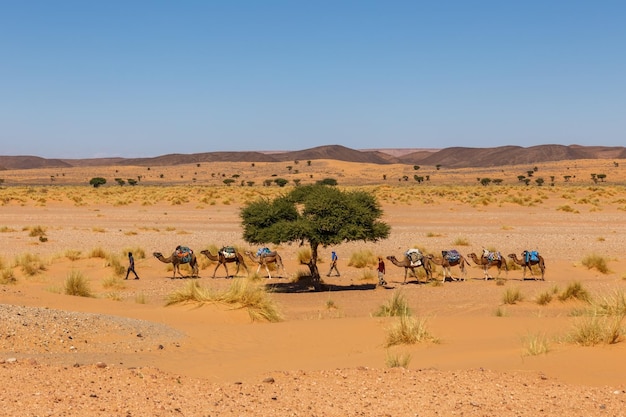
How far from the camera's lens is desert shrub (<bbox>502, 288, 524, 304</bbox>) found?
64.3ft

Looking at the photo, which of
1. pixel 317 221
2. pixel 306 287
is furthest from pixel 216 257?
pixel 317 221

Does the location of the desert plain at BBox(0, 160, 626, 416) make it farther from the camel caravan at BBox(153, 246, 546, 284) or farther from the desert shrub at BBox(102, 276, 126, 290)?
the camel caravan at BBox(153, 246, 546, 284)

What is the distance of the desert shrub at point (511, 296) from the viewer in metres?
19.6

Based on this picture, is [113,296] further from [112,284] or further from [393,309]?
[393,309]

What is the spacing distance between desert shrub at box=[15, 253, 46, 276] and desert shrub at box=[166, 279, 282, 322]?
9395 mm

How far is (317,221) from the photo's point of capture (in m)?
23.2

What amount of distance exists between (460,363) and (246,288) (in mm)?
7837

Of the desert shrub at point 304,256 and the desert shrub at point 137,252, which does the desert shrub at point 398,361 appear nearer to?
the desert shrub at point 304,256

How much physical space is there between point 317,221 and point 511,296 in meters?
6.55

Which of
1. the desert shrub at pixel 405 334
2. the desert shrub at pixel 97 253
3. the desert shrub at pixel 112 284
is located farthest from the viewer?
the desert shrub at pixel 97 253

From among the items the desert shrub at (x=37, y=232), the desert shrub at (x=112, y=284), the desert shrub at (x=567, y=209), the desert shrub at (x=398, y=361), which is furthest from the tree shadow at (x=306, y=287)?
the desert shrub at (x=567, y=209)

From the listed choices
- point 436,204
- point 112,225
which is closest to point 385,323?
point 112,225

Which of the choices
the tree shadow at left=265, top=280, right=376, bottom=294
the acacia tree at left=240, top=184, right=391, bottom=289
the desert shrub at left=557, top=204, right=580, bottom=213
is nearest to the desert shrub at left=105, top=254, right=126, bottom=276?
the acacia tree at left=240, top=184, right=391, bottom=289

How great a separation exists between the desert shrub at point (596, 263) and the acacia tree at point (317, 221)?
25.8 ft
